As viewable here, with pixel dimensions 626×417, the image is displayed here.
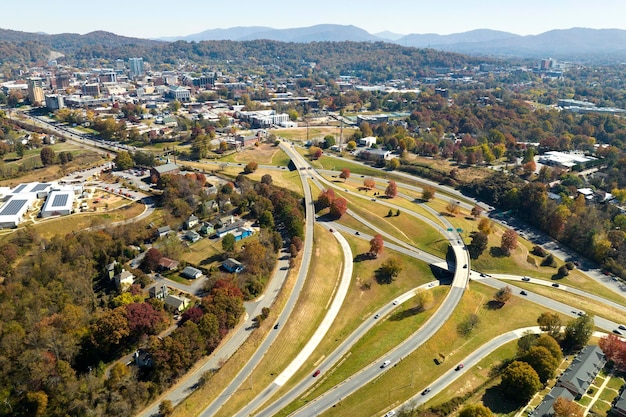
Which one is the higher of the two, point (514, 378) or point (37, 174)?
point (37, 174)

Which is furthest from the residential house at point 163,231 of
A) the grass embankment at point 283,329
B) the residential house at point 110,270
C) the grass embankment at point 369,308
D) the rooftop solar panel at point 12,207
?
the grass embankment at point 369,308

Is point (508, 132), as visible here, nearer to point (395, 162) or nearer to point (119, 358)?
point (395, 162)

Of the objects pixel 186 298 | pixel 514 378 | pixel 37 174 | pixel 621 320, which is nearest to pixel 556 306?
pixel 621 320

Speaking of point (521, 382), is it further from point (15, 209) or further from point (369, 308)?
point (15, 209)

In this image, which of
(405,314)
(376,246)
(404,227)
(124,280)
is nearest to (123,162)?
(124,280)

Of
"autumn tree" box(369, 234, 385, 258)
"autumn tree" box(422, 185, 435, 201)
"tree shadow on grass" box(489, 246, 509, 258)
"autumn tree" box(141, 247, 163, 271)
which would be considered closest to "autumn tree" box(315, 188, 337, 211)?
"autumn tree" box(369, 234, 385, 258)

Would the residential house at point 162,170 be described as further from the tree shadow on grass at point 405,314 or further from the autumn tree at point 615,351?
the autumn tree at point 615,351
